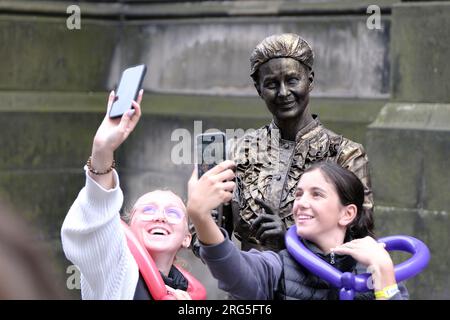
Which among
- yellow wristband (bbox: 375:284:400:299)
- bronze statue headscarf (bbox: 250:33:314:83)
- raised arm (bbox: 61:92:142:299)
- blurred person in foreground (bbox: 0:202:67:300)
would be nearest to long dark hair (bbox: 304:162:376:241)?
yellow wristband (bbox: 375:284:400:299)

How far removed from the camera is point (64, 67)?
958cm

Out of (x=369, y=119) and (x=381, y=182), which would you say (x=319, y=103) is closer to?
(x=369, y=119)

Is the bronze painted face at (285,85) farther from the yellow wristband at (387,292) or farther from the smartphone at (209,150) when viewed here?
the yellow wristband at (387,292)

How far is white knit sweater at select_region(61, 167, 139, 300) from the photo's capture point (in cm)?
312

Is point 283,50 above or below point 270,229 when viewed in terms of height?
above

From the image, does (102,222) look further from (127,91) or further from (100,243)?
(127,91)

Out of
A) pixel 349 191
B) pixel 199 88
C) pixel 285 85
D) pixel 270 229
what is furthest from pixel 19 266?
pixel 199 88

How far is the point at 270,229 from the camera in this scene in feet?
13.7

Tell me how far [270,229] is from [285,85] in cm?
68

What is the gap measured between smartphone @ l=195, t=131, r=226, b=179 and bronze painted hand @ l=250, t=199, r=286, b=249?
2.66 feet

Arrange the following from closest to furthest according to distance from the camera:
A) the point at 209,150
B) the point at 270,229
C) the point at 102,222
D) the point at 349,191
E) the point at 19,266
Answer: the point at 19,266
the point at 102,222
the point at 209,150
the point at 349,191
the point at 270,229

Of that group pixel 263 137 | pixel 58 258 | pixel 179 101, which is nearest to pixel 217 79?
pixel 179 101

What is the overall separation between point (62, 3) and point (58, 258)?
2.32 m

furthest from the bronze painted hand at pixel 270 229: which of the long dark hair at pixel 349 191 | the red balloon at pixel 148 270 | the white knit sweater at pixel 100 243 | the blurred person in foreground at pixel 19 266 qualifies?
the blurred person in foreground at pixel 19 266
